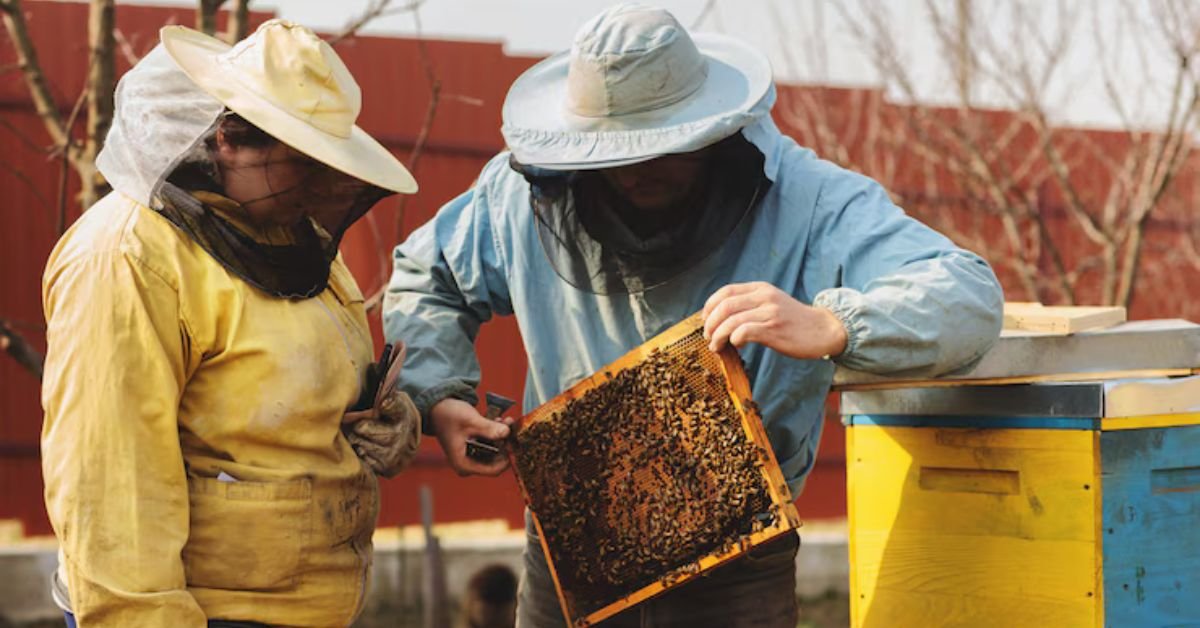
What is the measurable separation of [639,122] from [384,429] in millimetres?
860

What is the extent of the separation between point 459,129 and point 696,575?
189 inches

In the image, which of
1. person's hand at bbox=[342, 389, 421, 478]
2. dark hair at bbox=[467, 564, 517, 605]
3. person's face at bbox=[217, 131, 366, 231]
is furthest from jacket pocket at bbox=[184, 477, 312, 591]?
dark hair at bbox=[467, 564, 517, 605]

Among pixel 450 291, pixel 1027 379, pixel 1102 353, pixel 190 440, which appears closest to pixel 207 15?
pixel 450 291

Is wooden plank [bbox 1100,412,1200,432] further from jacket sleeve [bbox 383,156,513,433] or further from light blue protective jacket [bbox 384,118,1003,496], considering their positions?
jacket sleeve [bbox 383,156,513,433]

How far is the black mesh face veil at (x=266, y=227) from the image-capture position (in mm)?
2432

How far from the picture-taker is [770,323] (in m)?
2.57

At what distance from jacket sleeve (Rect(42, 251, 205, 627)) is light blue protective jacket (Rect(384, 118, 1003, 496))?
3.02 ft

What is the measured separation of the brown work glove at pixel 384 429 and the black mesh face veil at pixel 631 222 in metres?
0.49

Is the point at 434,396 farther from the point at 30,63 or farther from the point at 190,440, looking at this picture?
the point at 30,63

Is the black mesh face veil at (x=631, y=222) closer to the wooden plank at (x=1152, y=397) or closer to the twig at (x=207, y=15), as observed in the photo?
the wooden plank at (x=1152, y=397)

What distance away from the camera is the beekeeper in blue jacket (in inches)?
106

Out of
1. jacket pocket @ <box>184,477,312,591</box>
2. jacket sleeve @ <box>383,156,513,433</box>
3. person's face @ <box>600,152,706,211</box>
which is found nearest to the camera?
jacket pocket @ <box>184,477,312,591</box>

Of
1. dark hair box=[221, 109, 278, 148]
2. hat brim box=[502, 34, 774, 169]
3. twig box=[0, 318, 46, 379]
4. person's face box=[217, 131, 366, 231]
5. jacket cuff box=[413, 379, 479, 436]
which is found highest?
dark hair box=[221, 109, 278, 148]

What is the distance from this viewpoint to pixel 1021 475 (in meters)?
2.92
